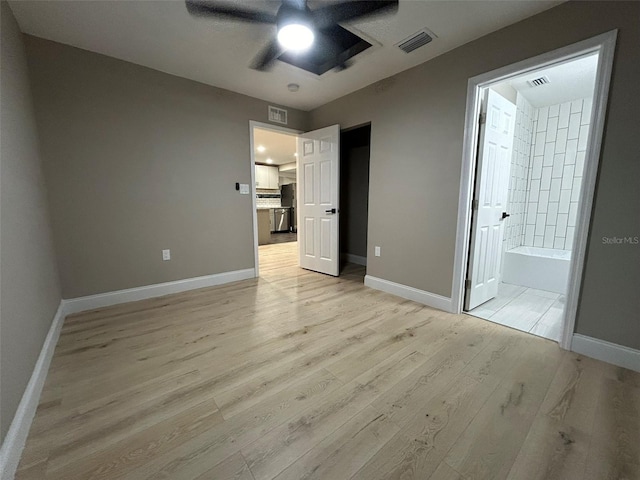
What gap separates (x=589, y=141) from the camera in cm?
168

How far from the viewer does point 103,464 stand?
1.03m

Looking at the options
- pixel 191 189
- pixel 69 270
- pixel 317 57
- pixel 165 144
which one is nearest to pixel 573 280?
pixel 317 57

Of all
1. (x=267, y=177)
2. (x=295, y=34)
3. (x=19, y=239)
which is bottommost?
(x=19, y=239)

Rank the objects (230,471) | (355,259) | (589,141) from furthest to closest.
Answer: (355,259) → (589,141) → (230,471)

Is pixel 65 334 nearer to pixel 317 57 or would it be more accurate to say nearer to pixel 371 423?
pixel 371 423

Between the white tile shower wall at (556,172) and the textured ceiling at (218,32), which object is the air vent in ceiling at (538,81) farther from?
the textured ceiling at (218,32)

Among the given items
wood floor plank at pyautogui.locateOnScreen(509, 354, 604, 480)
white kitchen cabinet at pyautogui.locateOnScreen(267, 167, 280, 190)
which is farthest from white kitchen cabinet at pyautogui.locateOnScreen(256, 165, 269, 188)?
wood floor plank at pyautogui.locateOnScreen(509, 354, 604, 480)

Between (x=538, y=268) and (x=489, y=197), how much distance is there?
4.74 ft

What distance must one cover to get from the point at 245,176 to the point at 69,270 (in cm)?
203

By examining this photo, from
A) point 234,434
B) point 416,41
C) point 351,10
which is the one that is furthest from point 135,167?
point 416,41

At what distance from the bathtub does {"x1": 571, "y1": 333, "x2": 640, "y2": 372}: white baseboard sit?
1464 mm

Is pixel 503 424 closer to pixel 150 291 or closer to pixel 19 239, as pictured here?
pixel 19 239

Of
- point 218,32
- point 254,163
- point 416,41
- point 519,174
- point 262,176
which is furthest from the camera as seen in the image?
point 262,176

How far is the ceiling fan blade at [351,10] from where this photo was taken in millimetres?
1619
